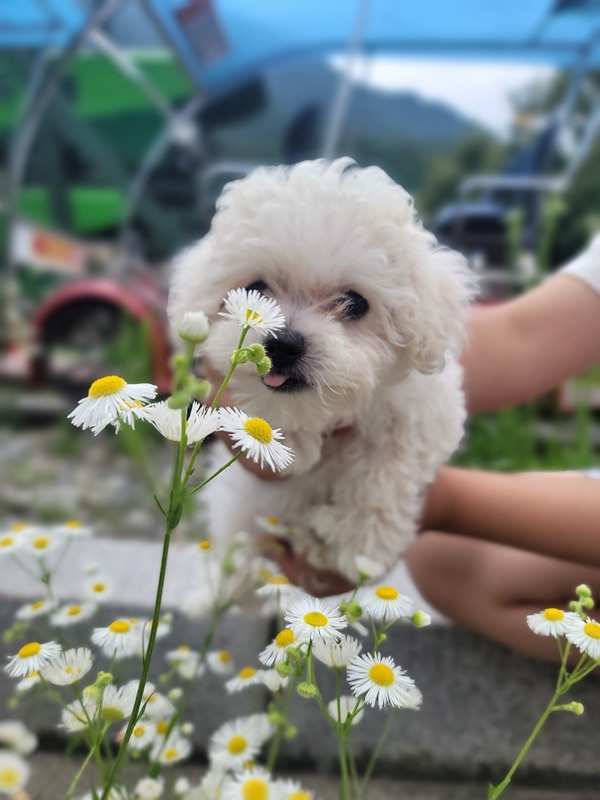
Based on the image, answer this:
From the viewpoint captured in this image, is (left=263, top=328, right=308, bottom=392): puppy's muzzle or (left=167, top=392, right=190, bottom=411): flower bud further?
(left=263, top=328, right=308, bottom=392): puppy's muzzle

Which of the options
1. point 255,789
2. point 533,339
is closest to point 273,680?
point 255,789

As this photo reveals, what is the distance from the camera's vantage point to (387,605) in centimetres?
67

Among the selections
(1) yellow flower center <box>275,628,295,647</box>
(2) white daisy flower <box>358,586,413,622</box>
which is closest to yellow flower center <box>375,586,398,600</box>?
(2) white daisy flower <box>358,586,413,622</box>

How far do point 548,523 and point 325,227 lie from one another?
54 centimetres

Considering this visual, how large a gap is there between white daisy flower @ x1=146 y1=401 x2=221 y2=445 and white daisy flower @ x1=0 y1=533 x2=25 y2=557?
1.63 feet

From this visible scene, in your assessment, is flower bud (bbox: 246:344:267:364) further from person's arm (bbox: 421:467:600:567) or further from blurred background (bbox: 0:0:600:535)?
blurred background (bbox: 0:0:600:535)

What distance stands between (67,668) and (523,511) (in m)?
0.69

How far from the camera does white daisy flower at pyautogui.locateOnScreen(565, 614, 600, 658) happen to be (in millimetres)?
593

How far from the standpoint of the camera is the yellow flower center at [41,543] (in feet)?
3.15

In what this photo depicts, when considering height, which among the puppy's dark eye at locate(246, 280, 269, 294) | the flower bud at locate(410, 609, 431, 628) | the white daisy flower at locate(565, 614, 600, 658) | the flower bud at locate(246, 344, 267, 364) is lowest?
the flower bud at locate(410, 609, 431, 628)

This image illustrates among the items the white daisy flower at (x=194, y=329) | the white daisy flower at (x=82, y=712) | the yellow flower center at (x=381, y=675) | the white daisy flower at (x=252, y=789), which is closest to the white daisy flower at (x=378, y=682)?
the yellow flower center at (x=381, y=675)

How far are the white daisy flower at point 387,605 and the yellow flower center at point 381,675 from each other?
51 millimetres

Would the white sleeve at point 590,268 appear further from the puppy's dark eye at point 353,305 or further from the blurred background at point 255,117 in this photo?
the blurred background at point 255,117

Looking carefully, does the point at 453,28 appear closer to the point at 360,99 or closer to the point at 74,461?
the point at 360,99
